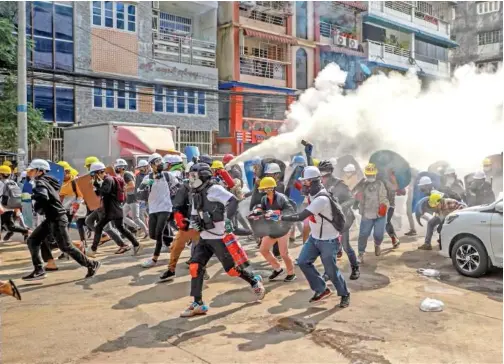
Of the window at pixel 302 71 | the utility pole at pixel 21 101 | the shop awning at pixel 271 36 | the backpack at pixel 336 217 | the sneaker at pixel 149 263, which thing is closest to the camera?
the backpack at pixel 336 217

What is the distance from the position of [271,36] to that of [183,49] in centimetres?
535

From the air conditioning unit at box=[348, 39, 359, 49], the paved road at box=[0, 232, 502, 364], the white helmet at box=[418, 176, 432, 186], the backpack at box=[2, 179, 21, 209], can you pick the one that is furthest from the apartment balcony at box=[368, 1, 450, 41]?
the paved road at box=[0, 232, 502, 364]

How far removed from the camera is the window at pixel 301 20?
92.4 ft

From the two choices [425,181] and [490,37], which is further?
[490,37]

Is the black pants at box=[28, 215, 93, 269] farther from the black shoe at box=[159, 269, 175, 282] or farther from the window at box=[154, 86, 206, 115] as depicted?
the window at box=[154, 86, 206, 115]

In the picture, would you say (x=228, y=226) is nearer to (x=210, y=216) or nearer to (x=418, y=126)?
(x=210, y=216)

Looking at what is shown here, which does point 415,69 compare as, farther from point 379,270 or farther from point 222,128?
point 379,270

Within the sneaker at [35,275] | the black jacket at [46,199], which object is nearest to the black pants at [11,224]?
the sneaker at [35,275]

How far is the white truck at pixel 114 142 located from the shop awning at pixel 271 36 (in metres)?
10.1

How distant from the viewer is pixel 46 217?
683cm

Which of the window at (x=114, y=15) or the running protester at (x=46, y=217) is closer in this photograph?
the running protester at (x=46, y=217)

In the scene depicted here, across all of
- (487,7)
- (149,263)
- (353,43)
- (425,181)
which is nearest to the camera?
(149,263)

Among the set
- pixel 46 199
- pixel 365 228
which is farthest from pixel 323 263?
pixel 46 199

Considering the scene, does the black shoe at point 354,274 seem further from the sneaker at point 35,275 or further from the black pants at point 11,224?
the black pants at point 11,224
